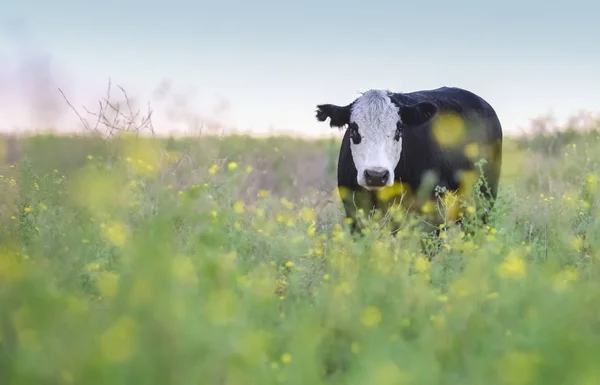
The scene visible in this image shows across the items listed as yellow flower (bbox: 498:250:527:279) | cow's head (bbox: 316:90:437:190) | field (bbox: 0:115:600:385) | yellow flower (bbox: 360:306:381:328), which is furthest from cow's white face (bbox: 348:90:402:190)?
yellow flower (bbox: 360:306:381:328)

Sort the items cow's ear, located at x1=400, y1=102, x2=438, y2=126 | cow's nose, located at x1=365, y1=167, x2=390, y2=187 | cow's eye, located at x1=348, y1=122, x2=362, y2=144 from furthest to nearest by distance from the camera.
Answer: cow's ear, located at x1=400, y1=102, x2=438, y2=126 → cow's eye, located at x1=348, y1=122, x2=362, y2=144 → cow's nose, located at x1=365, y1=167, x2=390, y2=187

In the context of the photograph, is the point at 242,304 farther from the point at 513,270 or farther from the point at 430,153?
the point at 430,153

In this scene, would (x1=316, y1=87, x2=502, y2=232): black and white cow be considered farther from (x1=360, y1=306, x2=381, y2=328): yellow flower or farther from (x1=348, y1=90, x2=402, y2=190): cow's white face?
(x1=360, y1=306, x2=381, y2=328): yellow flower

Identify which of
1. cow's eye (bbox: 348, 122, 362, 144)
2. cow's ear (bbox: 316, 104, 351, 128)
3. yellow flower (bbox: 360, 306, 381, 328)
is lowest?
yellow flower (bbox: 360, 306, 381, 328)

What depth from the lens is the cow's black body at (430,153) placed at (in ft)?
25.6

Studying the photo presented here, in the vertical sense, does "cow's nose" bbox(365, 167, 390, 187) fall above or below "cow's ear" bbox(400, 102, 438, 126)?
below

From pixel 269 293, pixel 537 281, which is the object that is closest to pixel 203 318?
pixel 269 293

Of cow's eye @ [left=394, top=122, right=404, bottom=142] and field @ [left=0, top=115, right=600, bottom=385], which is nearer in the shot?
field @ [left=0, top=115, right=600, bottom=385]

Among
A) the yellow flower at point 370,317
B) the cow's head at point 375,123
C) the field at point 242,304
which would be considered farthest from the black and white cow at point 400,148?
the yellow flower at point 370,317

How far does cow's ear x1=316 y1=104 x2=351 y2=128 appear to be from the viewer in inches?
306

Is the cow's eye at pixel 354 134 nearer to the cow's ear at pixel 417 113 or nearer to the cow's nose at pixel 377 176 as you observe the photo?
the cow's ear at pixel 417 113

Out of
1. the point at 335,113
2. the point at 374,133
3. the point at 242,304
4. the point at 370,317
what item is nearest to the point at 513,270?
the point at 370,317

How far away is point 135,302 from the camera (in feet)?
8.70

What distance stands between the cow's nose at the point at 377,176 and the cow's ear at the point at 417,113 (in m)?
0.97
